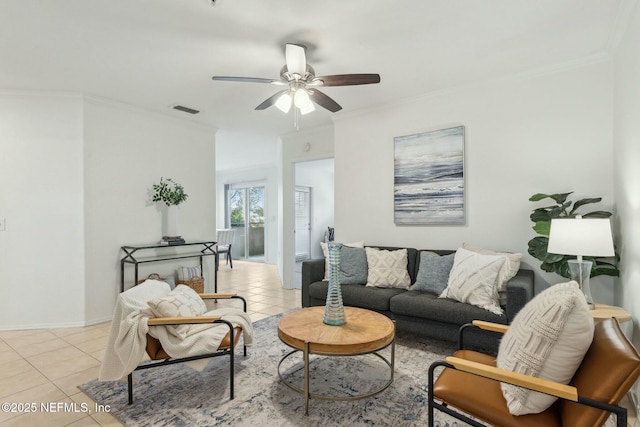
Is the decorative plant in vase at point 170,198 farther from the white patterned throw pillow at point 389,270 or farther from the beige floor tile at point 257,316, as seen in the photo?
the white patterned throw pillow at point 389,270

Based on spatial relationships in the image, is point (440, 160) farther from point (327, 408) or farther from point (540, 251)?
point (327, 408)

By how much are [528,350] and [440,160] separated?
260 centimetres

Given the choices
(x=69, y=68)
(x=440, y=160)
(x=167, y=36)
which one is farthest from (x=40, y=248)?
(x=440, y=160)

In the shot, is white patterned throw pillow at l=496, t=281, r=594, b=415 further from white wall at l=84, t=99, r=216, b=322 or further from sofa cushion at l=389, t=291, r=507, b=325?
white wall at l=84, t=99, r=216, b=322

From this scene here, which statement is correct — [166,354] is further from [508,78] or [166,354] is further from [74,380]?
[508,78]

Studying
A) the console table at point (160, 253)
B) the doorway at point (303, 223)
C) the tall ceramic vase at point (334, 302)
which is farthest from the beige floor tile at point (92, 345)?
the doorway at point (303, 223)

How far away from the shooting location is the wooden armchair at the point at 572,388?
3.83ft

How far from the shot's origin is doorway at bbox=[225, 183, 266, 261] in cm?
899

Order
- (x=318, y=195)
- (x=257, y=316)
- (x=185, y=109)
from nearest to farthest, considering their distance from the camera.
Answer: (x=257, y=316), (x=185, y=109), (x=318, y=195)

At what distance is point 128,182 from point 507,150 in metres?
4.30

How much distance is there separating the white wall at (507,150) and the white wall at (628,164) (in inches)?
7.2

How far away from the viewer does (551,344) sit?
136cm

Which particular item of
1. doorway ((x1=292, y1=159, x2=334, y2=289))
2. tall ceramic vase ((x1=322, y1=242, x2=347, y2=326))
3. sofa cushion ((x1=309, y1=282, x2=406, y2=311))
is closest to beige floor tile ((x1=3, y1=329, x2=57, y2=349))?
sofa cushion ((x1=309, y1=282, x2=406, y2=311))

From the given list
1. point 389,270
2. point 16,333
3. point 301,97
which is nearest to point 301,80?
point 301,97
